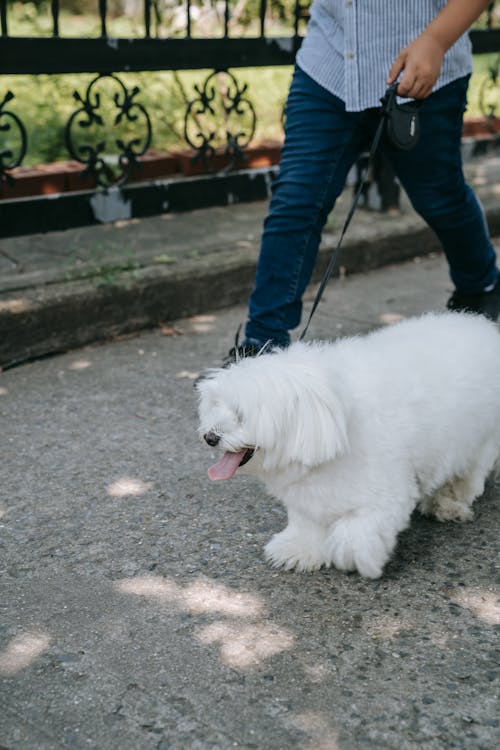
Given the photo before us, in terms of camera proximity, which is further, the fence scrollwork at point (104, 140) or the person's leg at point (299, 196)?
the fence scrollwork at point (104, 140)

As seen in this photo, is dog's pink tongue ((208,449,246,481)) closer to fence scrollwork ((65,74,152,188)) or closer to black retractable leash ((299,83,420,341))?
black retractable leash ((299,83,420,341))

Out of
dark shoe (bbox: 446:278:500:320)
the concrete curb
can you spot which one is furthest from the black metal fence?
dark shoe (bbox: 446:278:500:320)

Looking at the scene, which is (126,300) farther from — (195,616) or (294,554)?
(195,616)

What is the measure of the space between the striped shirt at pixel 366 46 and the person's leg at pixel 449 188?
0.37ft

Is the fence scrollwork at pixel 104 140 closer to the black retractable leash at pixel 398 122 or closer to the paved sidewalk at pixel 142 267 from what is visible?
the paved sidewalk at pixel 142 267

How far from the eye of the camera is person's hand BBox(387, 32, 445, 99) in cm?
306

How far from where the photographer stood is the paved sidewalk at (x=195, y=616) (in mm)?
2111

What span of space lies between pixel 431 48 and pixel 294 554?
1.69 metres

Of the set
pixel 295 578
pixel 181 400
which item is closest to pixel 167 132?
pixel 181 400

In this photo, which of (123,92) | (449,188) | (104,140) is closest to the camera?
(449,188)

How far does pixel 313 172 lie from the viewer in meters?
3.49

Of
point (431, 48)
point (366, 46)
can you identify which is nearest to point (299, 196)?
point (366, 46)

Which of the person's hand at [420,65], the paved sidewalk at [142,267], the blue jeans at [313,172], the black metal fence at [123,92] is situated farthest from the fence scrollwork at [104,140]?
the person's hand at [420,65]

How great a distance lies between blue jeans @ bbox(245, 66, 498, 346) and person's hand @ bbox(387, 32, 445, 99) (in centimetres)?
38
